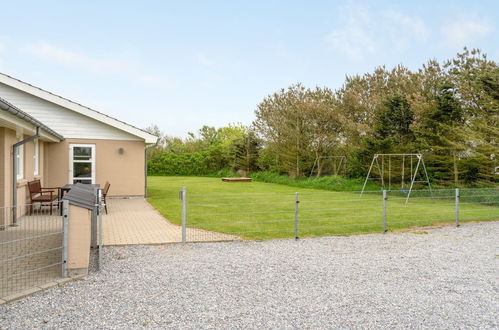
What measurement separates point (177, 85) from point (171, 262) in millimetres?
20281

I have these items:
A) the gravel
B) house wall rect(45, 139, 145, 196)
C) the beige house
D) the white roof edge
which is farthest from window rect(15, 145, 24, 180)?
the gravel

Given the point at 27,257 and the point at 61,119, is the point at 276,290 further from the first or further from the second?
the point at 61,119

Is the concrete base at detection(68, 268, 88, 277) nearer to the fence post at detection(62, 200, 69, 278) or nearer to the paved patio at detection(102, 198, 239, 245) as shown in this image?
the fence post at detection(62, 200, 69, 278)

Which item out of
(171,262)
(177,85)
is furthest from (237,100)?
(171,262)

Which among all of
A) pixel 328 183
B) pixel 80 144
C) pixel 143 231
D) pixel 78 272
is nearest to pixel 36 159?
pixel 80 144

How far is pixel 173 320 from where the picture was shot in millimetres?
3883

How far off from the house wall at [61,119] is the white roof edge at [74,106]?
314 millimetres

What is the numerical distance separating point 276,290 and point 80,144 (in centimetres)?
1366

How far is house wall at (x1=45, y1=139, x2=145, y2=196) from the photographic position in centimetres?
→ 1557

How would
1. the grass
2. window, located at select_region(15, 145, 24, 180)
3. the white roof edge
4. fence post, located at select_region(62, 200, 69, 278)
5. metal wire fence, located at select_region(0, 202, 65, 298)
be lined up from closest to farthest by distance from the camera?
metal wire fence, located at select_region(0, 202, 65, 298) < fence post, located at select_region(62, 200, 69, 278) < window, located at select_region(15, 145, 24, 180) < the white roof edge < the grass

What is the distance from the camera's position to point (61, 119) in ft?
51.2

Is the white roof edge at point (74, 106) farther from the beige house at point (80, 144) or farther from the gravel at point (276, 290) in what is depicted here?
the gravel at point (276, 290)

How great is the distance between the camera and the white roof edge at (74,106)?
14.6 meters

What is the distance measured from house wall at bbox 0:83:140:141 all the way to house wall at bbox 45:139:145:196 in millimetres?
298
